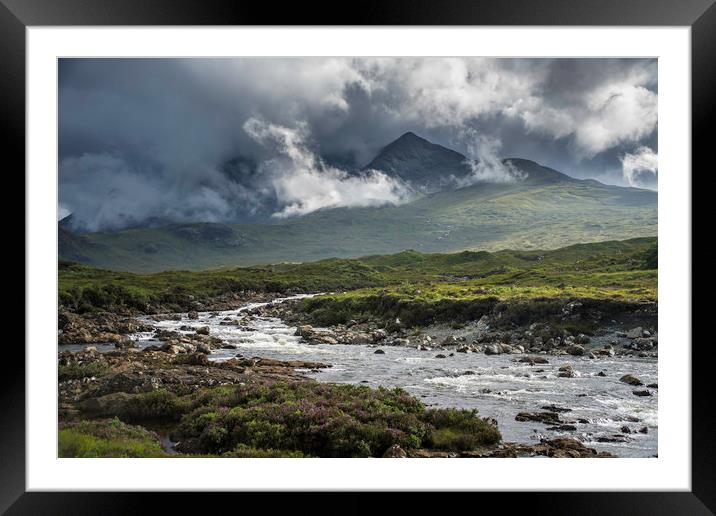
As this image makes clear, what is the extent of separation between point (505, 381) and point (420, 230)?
10.5 meters

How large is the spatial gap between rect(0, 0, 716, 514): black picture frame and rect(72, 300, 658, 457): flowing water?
2701 mm

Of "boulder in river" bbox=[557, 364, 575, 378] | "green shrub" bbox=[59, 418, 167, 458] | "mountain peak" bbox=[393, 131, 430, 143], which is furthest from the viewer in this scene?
"mountain peak" bbox=[393, 131, 430, 143]

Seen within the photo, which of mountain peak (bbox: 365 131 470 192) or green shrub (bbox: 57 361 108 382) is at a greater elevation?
mountain peak (bbox: 365 131 470 192)

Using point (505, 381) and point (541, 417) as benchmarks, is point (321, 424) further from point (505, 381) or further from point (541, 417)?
point (505, 381)

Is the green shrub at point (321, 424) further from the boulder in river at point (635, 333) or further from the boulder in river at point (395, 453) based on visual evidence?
the boulder in river at point (635, 333)

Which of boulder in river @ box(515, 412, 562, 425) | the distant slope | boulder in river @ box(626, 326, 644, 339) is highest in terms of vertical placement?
the distant slope

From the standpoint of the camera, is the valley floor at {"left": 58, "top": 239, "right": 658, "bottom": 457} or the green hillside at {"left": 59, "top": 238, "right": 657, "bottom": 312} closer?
the valley floor at {"left": 58, "top": 239, "right": 658, "bottom": 457}

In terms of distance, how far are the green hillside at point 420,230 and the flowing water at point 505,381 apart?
4090mm

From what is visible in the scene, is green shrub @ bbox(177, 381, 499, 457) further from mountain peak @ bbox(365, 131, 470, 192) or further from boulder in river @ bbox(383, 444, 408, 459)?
mountain peak @ bbox(365, 131, 470, 192)

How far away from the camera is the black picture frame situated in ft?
16.9

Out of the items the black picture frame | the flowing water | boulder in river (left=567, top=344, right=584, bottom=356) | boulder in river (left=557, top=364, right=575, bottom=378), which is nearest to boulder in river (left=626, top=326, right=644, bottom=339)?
the flowing water

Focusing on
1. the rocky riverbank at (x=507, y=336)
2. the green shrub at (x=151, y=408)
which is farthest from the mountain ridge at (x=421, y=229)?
the green shrub at (x=151, y=408)
